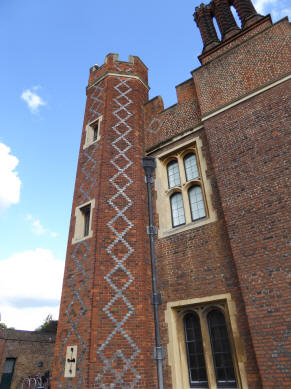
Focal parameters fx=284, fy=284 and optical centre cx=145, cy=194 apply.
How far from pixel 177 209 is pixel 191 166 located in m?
1.43

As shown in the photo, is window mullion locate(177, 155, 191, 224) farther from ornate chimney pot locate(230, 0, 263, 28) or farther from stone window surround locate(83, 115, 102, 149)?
ornate chimney pot locate(230, 0, 263, 28)

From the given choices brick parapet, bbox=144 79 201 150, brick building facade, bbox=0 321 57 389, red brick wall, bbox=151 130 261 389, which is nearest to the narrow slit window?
brick parapet, bbox=144 79 201 150

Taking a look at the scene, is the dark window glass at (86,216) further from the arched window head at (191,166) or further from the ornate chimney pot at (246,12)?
the ornate chimney pot at (246,12)

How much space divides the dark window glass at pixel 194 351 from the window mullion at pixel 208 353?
0.62ft

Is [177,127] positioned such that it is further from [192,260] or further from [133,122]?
[192,260]

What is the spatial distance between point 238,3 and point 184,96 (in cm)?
445

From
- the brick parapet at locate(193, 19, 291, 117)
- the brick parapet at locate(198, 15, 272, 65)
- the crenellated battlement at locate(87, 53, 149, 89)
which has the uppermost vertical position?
the crenellated battlement at locate(87, 53, 149, 89)

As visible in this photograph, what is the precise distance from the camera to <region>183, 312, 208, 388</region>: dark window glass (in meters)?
6.12

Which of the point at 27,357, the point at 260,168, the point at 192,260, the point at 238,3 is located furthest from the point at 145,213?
the point at 27,357

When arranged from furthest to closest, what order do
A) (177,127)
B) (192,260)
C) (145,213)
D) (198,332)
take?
1. (177,127)
2. (145,213)
3. (192,260)
4. (198,332)

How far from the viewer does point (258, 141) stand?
22.7ft

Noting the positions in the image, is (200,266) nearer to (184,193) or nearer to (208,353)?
(208,353)

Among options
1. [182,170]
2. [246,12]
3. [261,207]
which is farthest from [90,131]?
[246,12]

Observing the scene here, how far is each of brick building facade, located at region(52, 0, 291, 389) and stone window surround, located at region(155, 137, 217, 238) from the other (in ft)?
0.12
